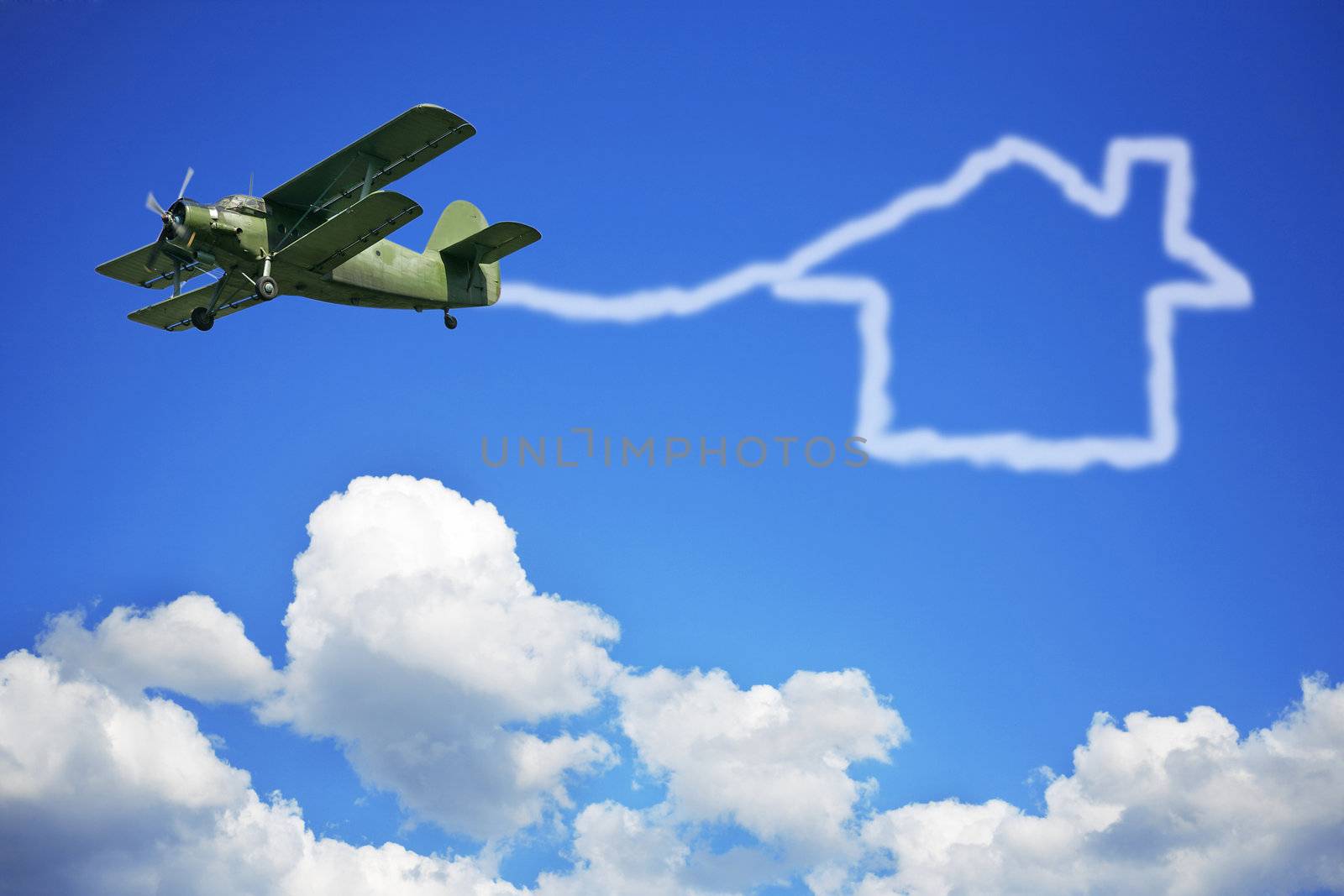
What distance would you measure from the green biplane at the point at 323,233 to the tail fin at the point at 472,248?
0.39 feet

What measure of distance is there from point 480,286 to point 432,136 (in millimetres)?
9572

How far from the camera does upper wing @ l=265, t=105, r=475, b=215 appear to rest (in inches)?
1630

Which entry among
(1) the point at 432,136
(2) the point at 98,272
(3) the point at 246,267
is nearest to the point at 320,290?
(3) the point at 246,267

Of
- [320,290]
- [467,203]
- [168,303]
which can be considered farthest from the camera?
[467,203]

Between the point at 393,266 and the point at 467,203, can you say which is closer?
the point at 393,266

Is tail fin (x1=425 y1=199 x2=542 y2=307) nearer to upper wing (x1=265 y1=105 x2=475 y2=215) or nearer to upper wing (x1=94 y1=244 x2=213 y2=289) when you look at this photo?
upper wing (x1=265 y1=105 x2=475 y2=215)

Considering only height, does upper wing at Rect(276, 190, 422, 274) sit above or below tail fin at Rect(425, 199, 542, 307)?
below

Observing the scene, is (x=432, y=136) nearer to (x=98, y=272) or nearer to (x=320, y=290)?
(x=320, y=290)

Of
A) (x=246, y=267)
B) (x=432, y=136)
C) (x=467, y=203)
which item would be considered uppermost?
(x=467, y=203)

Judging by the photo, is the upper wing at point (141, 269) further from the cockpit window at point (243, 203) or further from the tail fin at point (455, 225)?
the tail fin at point (455, 225)

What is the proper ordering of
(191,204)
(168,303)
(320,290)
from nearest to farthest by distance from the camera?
(191,204), (320,290), (168,303)

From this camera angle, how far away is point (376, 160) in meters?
42.4

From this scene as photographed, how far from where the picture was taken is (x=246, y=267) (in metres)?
42.4

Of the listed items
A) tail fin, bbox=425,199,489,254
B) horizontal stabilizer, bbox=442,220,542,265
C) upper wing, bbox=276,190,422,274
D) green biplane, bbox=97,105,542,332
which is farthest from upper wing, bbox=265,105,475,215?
tail fin, bbox=425,199,489,254
